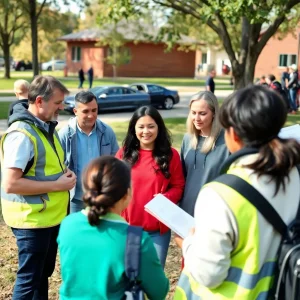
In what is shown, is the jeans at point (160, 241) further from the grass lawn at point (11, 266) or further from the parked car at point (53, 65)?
the parked car at point (53, 65)

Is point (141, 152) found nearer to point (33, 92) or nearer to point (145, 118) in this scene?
point (145, 118)

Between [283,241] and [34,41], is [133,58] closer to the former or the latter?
[34,41]

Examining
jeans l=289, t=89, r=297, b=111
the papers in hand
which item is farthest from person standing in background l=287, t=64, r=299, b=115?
the papers in hand

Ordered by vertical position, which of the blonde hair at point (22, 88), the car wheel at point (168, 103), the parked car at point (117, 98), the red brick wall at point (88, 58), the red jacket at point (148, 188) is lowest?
the car wheel at point (168, 103)

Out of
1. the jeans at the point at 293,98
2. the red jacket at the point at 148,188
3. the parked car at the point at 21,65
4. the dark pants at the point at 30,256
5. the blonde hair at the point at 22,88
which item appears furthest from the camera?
the parked car at the point at 21,65

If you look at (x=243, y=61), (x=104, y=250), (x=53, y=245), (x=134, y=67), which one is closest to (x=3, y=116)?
(x=243, y=61)

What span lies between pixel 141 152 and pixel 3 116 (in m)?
14.4

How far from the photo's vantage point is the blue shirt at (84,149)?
434 cm

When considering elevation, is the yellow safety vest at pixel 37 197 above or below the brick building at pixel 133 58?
below

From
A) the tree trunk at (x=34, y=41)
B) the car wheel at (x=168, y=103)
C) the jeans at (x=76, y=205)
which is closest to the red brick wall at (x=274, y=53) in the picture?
the tree trunk at (x=34, y=41)

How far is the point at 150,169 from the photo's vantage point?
3688mm

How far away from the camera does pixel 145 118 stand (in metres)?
3.74

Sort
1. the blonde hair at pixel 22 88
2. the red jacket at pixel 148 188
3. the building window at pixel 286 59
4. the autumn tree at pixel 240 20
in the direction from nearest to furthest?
the red jacket at pixel 148 188
the blonde hair at pixel 22 88
the autumn tree at pixel 240 20
the building window at pixel 286 59

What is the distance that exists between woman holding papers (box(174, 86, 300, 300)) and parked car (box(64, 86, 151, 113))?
17467mm
